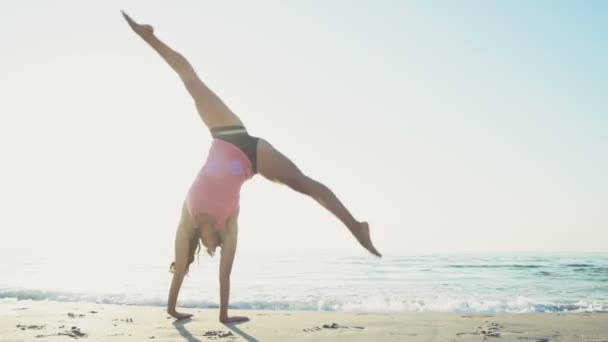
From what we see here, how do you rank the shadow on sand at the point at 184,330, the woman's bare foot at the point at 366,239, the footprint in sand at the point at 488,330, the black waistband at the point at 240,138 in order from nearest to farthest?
the woman's bare foot at the point at 366,239
the shadow on sand at the point at 184,330
the black waistband at the point at 240,138
the footprint in sand at the point at 488,330

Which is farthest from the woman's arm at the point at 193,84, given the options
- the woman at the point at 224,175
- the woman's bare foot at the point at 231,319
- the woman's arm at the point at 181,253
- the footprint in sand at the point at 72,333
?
the footprint in sand at the point at 72,333

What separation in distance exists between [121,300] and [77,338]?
5361 mm

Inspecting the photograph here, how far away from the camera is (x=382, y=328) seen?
543 cm

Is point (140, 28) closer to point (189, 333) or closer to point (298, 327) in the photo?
point (189, 333)

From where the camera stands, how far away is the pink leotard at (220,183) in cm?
485

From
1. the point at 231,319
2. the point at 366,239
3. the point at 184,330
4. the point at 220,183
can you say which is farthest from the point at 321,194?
the point at 231,319

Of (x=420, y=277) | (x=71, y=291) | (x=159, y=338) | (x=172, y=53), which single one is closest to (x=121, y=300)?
(x=71, y=291)

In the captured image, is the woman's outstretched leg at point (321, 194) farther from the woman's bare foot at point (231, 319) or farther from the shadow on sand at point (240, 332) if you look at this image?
the woman's bare foot at point (231, 319)

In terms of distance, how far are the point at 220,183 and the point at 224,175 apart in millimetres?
107

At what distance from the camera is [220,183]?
4.98 metres

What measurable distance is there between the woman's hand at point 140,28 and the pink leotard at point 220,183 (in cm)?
118

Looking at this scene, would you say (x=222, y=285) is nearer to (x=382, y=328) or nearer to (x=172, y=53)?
(x=382, y=328)

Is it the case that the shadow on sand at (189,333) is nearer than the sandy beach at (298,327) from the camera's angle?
Yes

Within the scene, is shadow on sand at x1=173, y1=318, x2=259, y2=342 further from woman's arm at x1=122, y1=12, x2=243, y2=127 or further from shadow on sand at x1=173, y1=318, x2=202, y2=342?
woman's arm at x1=122, y1=12, x2=243, y2=127
